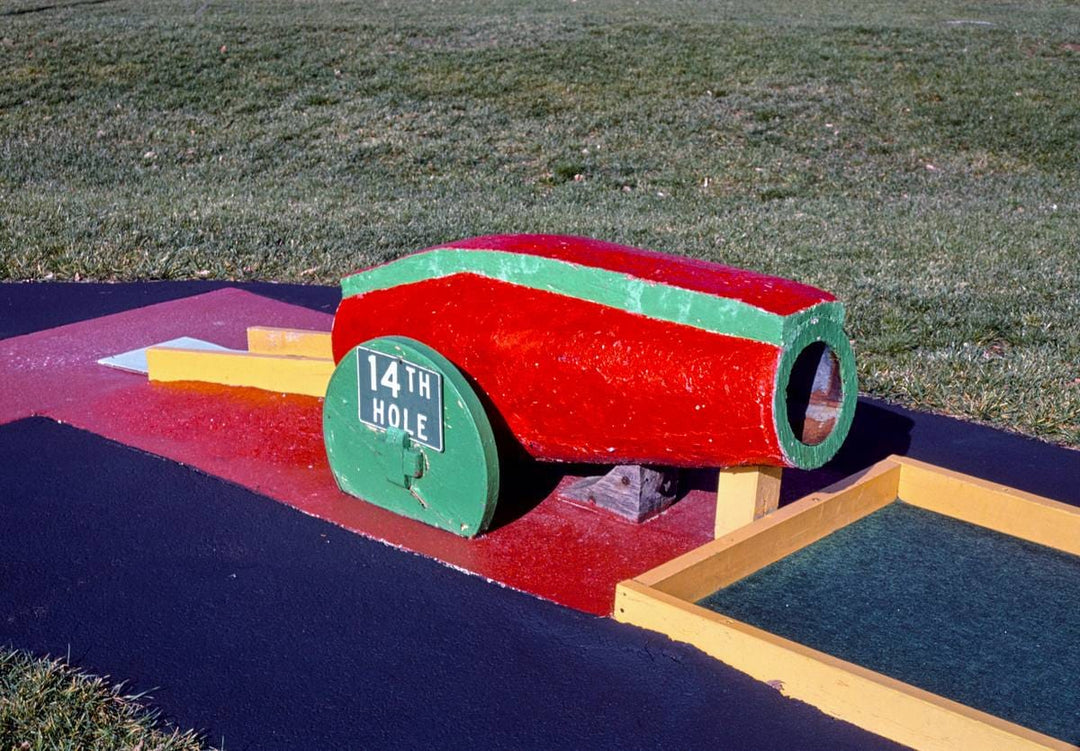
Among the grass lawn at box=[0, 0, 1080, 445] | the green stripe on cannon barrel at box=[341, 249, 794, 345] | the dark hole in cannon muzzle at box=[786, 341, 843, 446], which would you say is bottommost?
the grass lawn at box=[0, 0, 1080, 445]

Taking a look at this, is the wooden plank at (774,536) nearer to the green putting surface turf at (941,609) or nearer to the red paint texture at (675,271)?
the green putting surface turf at (941,609)

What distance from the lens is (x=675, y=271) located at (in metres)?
3.53

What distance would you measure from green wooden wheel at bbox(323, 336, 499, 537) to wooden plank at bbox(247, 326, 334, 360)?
4.32 ft

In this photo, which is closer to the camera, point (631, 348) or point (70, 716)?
point (70, 716)

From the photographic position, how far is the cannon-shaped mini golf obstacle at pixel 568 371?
3.26 meters

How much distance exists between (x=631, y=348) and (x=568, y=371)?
0.71 ft

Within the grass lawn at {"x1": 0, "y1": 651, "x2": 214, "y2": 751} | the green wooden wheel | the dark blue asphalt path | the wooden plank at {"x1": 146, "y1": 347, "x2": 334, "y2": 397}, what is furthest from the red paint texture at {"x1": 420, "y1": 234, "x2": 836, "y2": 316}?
the grass lawn at {"x1": 0, "y1": 651, "x2": 214, "y2": 751}

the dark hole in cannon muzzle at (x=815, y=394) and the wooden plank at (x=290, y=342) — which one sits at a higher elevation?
the dark hole in cannon muzzle at (x=815, y=394)

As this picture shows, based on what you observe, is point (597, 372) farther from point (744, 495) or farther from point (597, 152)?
point (597, 152)

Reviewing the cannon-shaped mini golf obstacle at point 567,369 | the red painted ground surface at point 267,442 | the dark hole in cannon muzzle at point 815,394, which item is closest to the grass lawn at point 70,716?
the red painted ground surface at point 267,442

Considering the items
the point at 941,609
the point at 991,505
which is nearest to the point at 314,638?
the point at 941,609

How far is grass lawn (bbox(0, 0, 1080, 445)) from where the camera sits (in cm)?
722

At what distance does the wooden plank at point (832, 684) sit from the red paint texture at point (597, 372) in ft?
1.47

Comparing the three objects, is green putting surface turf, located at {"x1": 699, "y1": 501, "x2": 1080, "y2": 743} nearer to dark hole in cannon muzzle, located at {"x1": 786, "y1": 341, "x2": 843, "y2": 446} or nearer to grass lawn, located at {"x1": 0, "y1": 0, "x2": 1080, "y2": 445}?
dark hole in cannon muzzle, located at {"x1": 786, "y1": 341, "x2": 843, "y2": 446}
